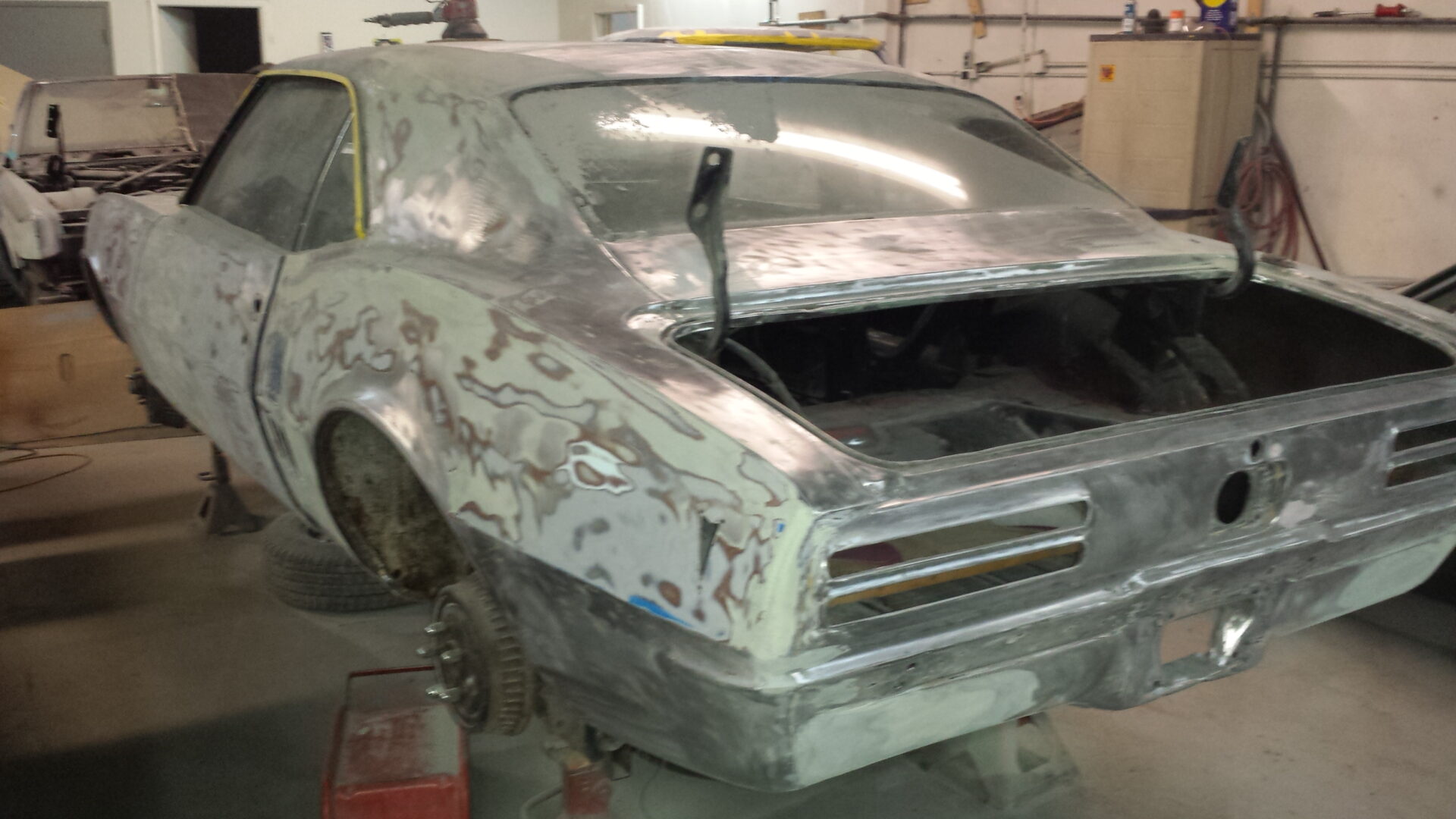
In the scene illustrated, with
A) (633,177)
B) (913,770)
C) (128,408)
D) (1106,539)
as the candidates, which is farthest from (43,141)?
(1106,539)

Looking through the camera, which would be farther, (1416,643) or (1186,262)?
(1416,643)

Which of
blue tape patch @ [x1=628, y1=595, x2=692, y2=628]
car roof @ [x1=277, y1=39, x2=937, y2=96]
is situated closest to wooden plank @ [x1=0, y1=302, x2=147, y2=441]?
car roof @ [x1=277, y1=39, x2=937, y2=96]

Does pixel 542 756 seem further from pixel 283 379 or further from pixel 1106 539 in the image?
pixel 1106 539

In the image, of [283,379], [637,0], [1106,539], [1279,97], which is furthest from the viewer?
[637,0]

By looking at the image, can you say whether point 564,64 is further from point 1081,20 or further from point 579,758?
point 1081,20

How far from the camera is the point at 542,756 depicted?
8.23ft

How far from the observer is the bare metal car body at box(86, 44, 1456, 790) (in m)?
1.35

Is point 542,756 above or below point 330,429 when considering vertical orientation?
below

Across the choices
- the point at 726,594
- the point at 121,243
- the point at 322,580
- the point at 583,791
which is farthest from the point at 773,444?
the point at 121,243

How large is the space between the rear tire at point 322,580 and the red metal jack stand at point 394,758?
84cm

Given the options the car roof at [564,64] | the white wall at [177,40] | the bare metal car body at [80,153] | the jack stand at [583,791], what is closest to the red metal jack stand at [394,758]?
the jack stand at [583,791]

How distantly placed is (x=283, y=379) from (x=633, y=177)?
75 centimetres

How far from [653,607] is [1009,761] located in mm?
1224

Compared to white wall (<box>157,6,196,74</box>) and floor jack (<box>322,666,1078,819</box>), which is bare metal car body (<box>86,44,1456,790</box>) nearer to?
floor jack (<box>322,666,1078,819</box>)
